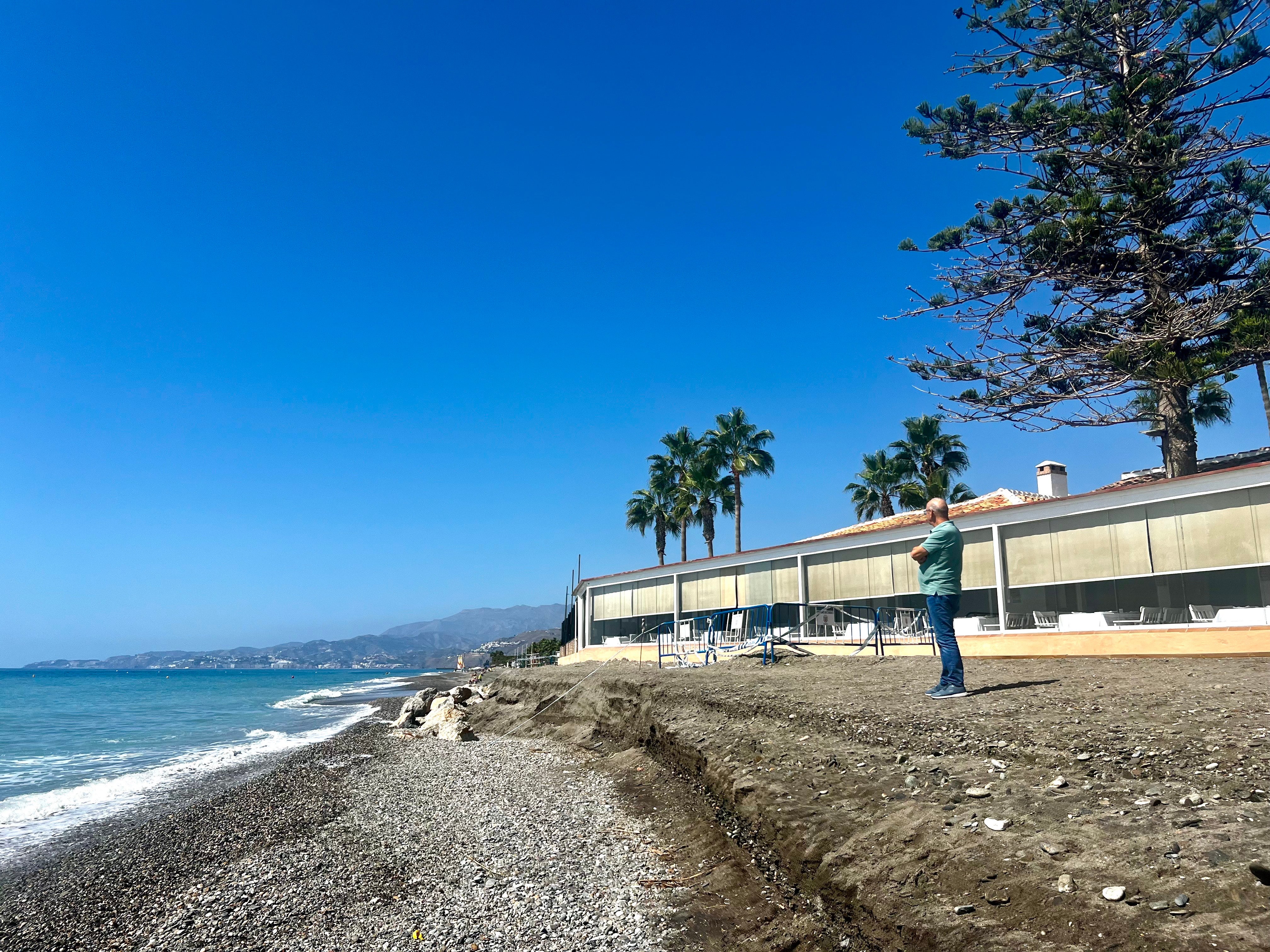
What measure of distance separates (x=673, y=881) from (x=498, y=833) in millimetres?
2840

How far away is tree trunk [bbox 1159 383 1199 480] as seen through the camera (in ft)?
61.7

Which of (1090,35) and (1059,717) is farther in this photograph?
(1090,35)

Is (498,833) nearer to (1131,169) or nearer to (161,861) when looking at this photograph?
(161,861)

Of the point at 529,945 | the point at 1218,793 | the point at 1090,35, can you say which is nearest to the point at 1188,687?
the point at 1218,793

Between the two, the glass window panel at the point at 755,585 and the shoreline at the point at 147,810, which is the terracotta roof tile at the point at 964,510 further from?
the shoreline at the point at 147,810

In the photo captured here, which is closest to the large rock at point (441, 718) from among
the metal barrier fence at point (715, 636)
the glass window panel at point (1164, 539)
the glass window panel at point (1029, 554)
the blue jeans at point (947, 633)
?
the metal barrier fence at point (715, 636)

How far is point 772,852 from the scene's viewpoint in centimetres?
558

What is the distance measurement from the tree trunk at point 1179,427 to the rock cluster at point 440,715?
18922 mm

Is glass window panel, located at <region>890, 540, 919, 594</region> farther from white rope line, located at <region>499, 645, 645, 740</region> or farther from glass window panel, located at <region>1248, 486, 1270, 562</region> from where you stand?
white rope line, located at <region>499, 645, 645, 740</region>

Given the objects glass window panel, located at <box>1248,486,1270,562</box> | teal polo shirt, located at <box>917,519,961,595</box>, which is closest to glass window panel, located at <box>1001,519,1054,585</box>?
glass window panel, located at <box>1248,486,1270,562</box>

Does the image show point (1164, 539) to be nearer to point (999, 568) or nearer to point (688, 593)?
point (999, 568)

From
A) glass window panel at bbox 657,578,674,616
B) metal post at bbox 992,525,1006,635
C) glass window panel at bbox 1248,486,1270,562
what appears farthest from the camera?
glass window panel at bbox 657,578,674,616

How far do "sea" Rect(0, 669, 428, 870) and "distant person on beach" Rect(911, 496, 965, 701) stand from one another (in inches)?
455

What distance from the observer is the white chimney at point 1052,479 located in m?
22.0
